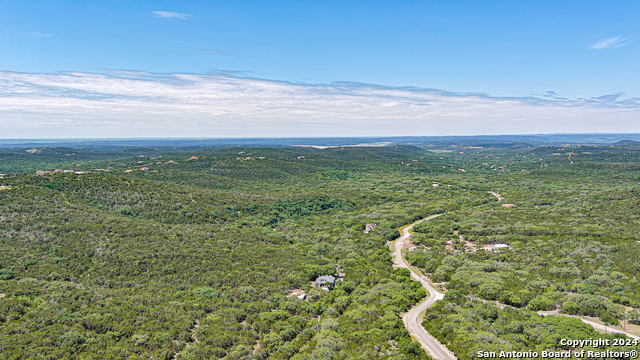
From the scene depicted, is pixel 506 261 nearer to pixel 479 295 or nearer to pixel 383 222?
pixel 479 295

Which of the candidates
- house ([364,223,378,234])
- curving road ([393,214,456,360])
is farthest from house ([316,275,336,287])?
house ([364,223,378,234])

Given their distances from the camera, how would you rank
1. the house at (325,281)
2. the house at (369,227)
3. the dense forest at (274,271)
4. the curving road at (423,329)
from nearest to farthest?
1. the curving road at (423,329)
2. the dense forest at (274,271)
3. the house at (325,281)
4. the house at (369,227)

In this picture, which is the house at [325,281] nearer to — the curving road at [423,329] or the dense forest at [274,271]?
the dense forest at [274,271]

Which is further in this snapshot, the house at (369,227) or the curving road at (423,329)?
the house at (369,227)

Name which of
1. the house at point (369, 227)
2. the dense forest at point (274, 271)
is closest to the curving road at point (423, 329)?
the dense forest at point (274, 271)

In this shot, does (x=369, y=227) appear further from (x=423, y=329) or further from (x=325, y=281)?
(x=423, y=329)

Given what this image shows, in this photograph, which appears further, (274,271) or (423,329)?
(274,271)

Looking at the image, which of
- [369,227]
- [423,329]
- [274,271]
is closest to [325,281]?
[274,271]

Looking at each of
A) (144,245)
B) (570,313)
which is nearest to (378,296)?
(570,313)
